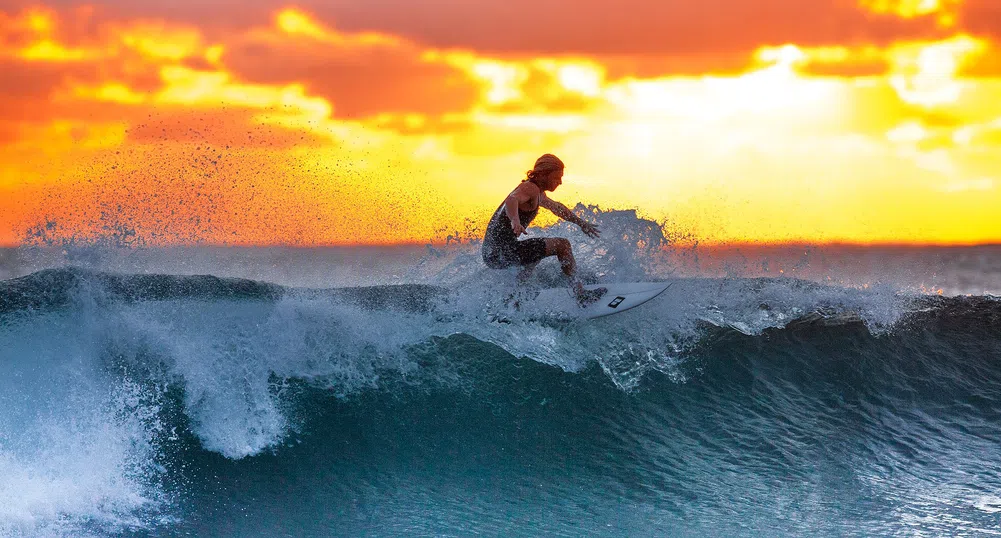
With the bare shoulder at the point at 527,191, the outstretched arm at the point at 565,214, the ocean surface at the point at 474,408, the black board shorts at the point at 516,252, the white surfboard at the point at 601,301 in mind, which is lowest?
the ocean surface at the point at 474,408

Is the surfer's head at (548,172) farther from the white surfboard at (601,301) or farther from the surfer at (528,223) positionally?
the white surfboard at (601,301)

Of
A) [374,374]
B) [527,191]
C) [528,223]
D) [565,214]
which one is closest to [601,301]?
[565,214]

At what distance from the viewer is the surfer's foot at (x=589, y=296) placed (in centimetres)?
675

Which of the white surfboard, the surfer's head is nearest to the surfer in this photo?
the surfer's head

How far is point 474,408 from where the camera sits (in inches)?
245

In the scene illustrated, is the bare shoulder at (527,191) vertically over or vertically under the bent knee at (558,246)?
over

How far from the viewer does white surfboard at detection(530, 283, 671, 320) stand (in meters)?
6.77

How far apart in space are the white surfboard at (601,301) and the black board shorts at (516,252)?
40 centimetres

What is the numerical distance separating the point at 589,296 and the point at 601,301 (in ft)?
0.40

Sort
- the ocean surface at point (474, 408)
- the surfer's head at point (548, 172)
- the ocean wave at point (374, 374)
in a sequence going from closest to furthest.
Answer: the ocean surface at point (474, 408) → the ocean wave at point (374, 374) → the surfer's head at point (548, 172)

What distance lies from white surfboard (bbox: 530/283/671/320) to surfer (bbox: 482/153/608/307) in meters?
0.15

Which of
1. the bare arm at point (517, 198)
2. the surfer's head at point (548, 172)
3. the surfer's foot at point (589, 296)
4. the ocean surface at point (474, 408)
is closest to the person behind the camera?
the ocean surface at point (474, 408)

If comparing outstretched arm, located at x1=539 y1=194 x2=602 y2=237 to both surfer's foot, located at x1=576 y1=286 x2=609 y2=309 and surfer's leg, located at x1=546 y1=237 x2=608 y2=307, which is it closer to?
surfer's leg, located at x1=546 y1=237 x2=608 y2=307

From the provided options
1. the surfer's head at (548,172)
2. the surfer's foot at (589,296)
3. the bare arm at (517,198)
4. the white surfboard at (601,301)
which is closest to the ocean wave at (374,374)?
the white surfboard at (601,301)
